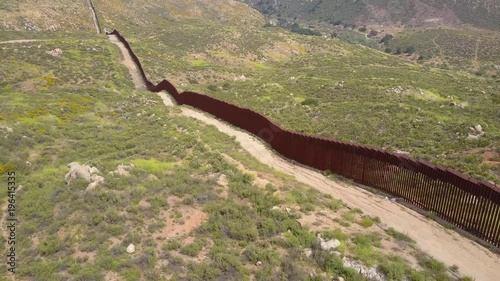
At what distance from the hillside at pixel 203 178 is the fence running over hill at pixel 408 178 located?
33.3 inches

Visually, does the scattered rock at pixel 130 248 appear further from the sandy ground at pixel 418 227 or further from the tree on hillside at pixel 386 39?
the tree on hillside at pixel 386 39

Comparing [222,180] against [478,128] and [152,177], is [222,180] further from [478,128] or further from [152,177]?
[478,128]

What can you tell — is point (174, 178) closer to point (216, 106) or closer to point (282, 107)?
point (216, 106)

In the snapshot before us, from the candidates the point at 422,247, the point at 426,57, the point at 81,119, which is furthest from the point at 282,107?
the point at 426,57

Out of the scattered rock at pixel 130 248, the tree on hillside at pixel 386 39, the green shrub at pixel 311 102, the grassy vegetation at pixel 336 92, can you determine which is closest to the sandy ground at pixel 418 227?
the grassy vegetation at pixel 336 92

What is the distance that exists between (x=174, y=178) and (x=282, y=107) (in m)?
22.8

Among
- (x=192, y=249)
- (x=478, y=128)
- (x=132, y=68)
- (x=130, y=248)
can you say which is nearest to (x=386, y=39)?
Answer: (x=132, y=68)

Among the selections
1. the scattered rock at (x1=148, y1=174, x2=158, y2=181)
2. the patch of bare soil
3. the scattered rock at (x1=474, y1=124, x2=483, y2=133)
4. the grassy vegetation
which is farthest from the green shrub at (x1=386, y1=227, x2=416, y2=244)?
the scattered rock at (x1=474, y1=124, x2=483, y2=133)

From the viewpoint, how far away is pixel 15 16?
7138 centimetres

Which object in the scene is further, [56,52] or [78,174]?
[56,52]

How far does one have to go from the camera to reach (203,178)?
58.1ft

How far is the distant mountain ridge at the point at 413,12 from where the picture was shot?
146 metres

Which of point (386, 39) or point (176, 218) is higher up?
point (386, 39)

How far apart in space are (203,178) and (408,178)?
9.46 metres
